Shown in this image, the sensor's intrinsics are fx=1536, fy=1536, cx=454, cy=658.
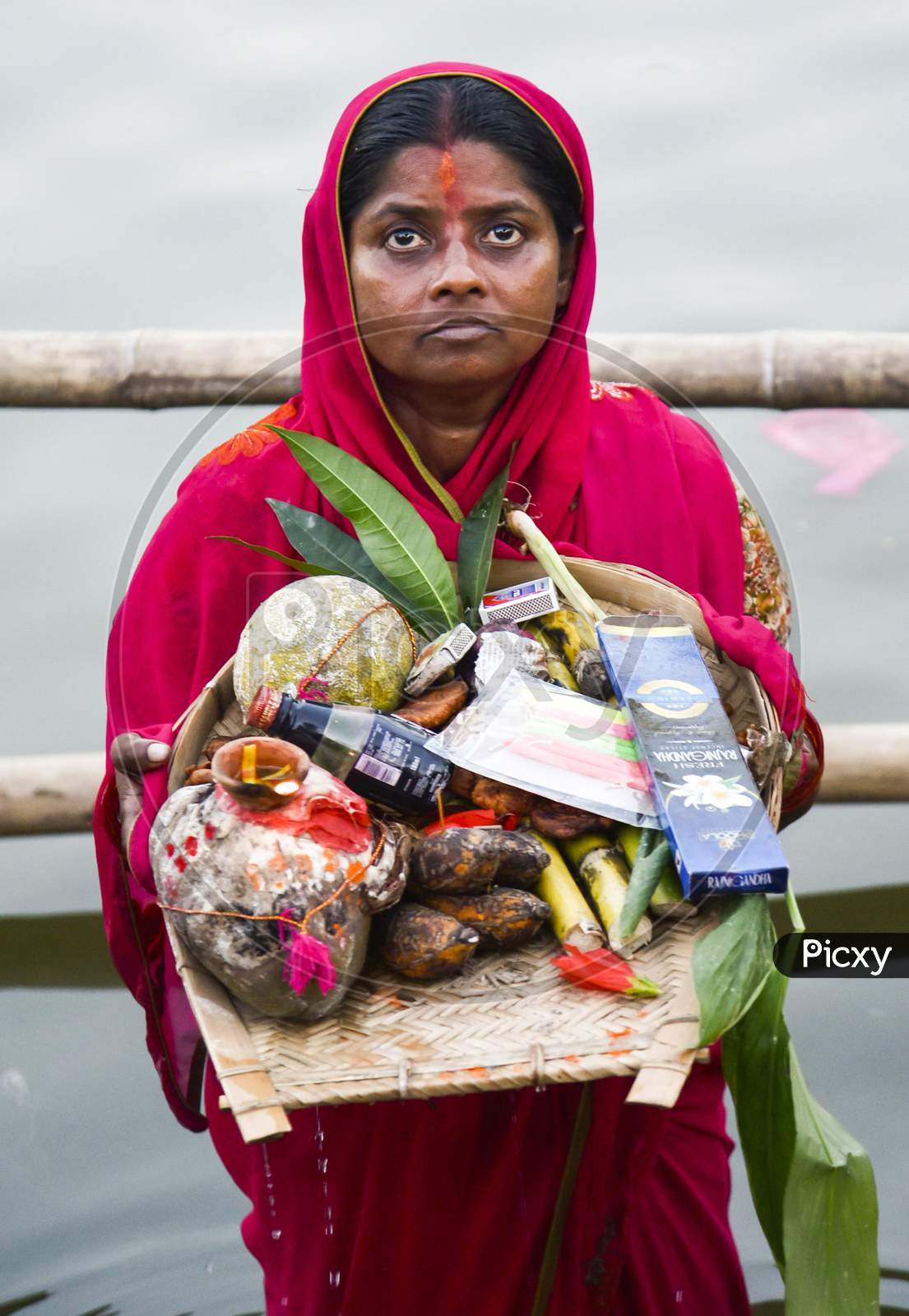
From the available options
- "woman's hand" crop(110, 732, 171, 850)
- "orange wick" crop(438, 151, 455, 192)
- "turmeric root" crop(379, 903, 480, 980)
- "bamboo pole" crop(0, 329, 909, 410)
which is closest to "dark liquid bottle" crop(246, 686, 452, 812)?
"turmeric root" crop(379, 903, 480, 980)

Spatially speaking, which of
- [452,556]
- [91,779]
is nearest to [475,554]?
[452,556]

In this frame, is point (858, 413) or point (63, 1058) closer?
point (63, 1058)

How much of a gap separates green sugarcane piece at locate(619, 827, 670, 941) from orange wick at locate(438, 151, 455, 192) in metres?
0.71

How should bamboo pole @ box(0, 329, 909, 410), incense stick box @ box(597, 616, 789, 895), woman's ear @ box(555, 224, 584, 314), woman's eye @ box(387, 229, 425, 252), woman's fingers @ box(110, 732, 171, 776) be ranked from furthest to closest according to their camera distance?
bamboo pole @ box(0, 329, 909, 410)
woman's ear @ box(555, 224, 584, 314)
woman's eye @ box(387, 229, 425, 252)
woman's fingers @ box(110, 732, 171, 776)
incense stick box @ box(597, 616, 789, 895)

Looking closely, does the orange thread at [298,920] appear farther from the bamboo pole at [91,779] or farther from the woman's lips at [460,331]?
the bamboo pole at [91,779]

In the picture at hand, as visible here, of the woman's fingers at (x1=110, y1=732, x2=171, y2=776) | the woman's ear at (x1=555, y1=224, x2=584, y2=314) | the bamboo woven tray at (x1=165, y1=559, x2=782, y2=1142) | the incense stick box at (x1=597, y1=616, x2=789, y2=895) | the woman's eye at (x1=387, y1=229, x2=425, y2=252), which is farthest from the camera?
the woman's ear at (x1=555, y1=224, x2=584, y2=314)

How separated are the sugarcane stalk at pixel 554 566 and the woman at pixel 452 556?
4 centimetres

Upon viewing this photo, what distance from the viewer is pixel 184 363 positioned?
2705mm

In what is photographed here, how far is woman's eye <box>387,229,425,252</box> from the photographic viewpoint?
157 cm

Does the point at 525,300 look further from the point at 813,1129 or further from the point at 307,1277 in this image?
the point at 307,1277

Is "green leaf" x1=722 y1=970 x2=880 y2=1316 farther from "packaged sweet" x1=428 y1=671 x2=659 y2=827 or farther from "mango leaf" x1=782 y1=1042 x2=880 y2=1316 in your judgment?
"packaged sweet" x1=428 y1=671 x2=659 y2=827

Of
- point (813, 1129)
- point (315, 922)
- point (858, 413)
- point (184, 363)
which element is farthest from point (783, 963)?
point (858, 413)

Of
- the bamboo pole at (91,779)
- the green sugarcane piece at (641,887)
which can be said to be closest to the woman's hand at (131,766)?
the green sugarcane piece at (641,887)

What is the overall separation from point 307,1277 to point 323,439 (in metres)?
0.94
